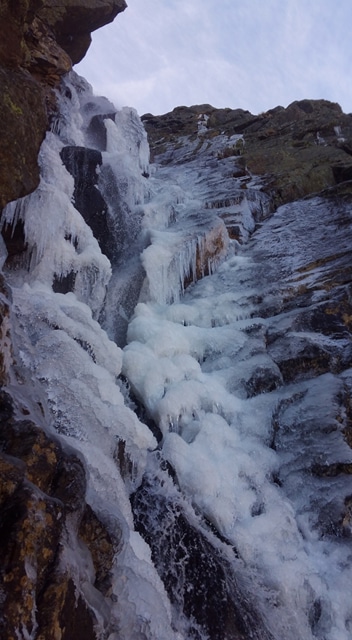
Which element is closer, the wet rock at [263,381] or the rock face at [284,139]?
the wet rock at [263,381]

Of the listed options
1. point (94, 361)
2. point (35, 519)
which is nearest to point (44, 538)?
point (35, 519)

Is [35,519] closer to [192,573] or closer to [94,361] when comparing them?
[192,573]

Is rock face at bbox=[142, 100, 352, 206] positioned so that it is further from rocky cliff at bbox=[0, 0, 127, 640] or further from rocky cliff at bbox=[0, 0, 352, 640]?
rocky cliff at bbox=[0, 0, 127, 640]

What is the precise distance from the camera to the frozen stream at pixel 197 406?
4848 mm

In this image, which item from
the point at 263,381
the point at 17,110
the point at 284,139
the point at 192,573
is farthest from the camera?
the point at 284,139

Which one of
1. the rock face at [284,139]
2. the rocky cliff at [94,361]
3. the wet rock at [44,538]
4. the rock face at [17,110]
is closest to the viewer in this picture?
Result: the wet rock at [44,538]

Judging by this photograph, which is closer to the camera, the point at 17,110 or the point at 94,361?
the point at 17,110

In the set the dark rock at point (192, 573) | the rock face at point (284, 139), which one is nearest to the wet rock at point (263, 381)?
the dark rock at point (192, 573)

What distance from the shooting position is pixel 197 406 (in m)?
7.09

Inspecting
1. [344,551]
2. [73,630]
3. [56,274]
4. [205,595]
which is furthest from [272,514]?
[56,274]

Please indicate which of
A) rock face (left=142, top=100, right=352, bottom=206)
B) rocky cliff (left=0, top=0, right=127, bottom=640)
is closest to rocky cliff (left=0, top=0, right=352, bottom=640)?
rocky cliff (left=0, top=0, right=127, bottom=640)

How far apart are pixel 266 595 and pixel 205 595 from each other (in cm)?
67

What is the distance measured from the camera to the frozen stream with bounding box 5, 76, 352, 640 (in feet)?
15.9

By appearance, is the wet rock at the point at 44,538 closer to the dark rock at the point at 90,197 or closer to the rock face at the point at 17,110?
the rock face at the point at 17,110
